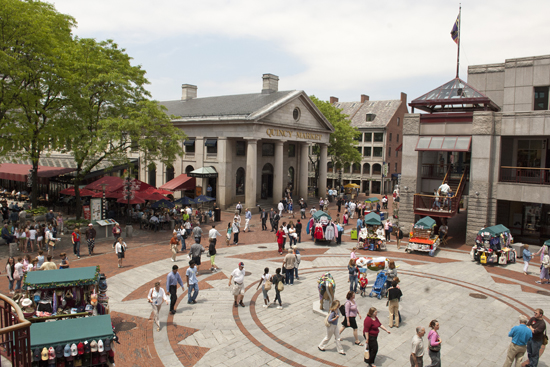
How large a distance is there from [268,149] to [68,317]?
3520 centimetres

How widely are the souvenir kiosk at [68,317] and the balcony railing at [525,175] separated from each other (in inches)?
962

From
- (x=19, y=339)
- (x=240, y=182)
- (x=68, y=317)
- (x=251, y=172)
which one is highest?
(x=251, y=172)

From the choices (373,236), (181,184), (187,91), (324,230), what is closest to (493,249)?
(373,236)

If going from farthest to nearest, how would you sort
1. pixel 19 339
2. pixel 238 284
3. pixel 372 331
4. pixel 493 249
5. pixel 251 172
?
pixel 251 172
pixel 493 249
pixel 238 284
pixel 372 331
pixel 19 339

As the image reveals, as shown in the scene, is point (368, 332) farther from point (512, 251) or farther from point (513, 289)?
point (512, 251)

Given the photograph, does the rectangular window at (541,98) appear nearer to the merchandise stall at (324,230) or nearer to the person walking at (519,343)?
the merchandise stall at (324,230)


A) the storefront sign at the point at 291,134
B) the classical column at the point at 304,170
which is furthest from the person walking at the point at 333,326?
the classical column at the point at 304,170

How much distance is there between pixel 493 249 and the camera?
69.2 ft

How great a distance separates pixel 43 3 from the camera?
88.1 ft

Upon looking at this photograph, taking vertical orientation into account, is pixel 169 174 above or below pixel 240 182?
above

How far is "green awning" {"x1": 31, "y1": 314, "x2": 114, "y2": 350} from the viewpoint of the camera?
25.0 ft

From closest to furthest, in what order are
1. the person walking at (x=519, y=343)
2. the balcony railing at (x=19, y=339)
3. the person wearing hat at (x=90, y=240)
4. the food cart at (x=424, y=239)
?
the balcony railing at (x=19, y=339)
the person walking at (x=519, y=343)
the person wearing hat at (x=90, y=240)
the food cart at (x=424, y=239)

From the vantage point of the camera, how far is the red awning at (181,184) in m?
39.0

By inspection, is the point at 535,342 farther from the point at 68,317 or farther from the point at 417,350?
the point at 68,317
